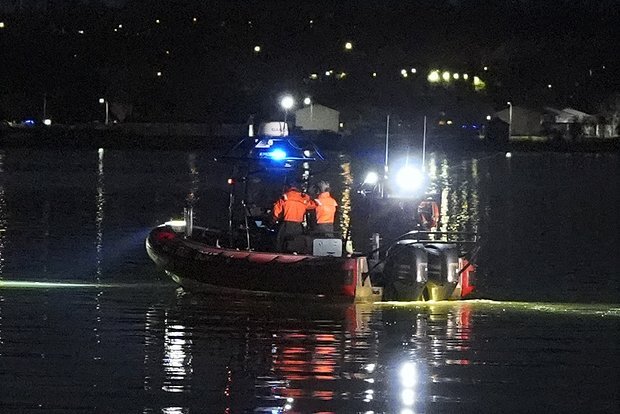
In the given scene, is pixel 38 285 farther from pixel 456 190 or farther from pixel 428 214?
pixel 456 190

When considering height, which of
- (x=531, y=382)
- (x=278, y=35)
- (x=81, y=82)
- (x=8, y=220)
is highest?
(x=278, y=35)

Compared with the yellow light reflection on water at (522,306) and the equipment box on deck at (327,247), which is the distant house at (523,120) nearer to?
the yellow light reflection on water at (522,306)

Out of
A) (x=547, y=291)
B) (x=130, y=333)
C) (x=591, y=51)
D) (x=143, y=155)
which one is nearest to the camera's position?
(x=130, y=333)

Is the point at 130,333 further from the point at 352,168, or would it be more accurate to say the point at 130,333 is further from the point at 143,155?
the point at 143,155

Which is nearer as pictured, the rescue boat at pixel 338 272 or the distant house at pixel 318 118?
the rescue boat at pixel 338 272

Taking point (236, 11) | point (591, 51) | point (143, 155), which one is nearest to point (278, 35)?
point (236, 11)

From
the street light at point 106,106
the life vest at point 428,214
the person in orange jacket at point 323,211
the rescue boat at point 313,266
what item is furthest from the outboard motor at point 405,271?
the street light at point 106,106

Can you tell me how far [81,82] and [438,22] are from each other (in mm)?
52885

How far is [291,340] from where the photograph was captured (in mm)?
18453

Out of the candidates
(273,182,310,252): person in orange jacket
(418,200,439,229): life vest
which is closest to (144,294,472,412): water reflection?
(273,182,310,252): person in orange jacket

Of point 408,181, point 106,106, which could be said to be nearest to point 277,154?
point 408,181

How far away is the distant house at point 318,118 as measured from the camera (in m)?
118

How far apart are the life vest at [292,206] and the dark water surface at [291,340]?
1.32m

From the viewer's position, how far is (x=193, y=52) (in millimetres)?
132625
